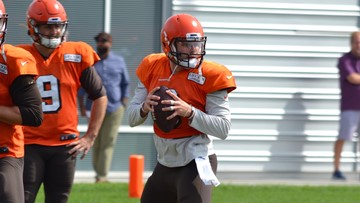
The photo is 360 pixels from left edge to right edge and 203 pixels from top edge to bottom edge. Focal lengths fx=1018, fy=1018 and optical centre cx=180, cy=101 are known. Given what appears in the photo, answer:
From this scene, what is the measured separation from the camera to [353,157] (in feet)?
43.3

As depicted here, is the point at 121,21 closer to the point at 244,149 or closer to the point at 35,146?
the point at 244,149

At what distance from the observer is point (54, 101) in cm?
668

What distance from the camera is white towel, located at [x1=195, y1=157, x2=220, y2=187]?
18.3 ft

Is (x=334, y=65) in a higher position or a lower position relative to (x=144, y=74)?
lower

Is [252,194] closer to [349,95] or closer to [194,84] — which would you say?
[349,95]

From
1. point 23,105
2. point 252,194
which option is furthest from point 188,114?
point 252,194

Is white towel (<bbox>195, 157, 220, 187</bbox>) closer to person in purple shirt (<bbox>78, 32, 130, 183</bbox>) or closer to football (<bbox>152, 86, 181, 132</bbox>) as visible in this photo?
football (<bbox>152, 86, 181, 132</bbox>)

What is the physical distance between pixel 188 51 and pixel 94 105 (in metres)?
1.43

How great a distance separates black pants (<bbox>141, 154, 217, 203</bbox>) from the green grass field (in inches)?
A: 155

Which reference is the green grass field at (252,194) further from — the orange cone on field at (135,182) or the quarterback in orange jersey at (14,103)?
the quarterback in orange jersey at (14,103)

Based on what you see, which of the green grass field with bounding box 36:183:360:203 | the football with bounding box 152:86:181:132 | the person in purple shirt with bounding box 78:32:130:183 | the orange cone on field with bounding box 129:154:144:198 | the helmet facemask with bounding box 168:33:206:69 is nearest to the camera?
the football with bounding box 152:86:181:132

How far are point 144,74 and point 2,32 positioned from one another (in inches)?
37.3

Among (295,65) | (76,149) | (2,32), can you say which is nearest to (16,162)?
(2,32)

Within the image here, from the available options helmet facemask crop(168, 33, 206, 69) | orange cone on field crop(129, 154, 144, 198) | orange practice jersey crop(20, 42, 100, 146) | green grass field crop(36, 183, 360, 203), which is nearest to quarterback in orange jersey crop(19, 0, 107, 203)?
orange practice jersey crop(20, 42, 100, 146)
